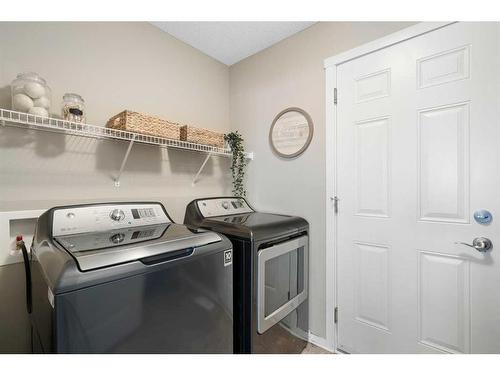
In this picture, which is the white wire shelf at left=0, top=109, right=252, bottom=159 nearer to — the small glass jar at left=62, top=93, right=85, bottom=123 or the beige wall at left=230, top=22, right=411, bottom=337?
the small glass jar at left=62, top=93, right=85, bottom=123

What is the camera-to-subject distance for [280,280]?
5.19 feet

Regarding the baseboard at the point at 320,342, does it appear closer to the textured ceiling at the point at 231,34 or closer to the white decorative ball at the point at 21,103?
the white decorative ball at the point at 21,103

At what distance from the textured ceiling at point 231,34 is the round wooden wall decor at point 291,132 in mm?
625

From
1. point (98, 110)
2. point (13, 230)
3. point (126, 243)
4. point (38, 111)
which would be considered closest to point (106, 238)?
point (126, 243)

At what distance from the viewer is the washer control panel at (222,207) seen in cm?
175

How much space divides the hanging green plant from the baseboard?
1.30 m

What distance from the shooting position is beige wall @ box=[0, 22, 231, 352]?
121 centimetres

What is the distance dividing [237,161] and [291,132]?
0.62 m

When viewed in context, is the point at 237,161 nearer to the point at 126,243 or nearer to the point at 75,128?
the point at 75,128

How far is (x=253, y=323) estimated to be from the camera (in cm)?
132

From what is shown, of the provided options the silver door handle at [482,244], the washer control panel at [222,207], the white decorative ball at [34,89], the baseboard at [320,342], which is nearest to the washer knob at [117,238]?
the washer control panel at [222,207]
